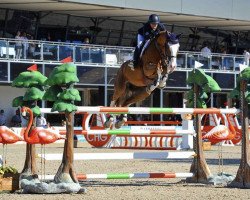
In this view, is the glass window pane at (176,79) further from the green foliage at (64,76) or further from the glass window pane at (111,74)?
the green foliage at (64,76)

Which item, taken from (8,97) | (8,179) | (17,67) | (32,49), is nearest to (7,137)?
(8,179)

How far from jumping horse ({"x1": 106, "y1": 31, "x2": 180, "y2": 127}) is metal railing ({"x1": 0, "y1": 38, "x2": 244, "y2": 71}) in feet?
53.0

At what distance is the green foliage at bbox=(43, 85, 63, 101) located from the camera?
44.0 ft

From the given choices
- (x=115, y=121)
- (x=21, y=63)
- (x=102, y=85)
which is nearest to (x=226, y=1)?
(x=102, y=85)

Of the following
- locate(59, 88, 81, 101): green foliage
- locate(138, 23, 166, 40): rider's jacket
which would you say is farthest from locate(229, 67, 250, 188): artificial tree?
locate(59, 88, 81, 101): green foliage

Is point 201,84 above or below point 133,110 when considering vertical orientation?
above

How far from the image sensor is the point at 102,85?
37.0 meters

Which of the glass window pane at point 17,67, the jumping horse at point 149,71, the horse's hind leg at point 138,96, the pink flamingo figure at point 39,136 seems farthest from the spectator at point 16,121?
the pink flamingo figure at point 39,136

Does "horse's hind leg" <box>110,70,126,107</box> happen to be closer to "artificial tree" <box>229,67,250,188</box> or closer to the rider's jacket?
the rider's jacket

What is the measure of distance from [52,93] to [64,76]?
1.35 ft

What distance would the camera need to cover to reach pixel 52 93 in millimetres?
13445

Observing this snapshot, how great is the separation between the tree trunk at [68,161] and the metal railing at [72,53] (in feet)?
62.4

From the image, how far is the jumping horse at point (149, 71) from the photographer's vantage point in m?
14.8

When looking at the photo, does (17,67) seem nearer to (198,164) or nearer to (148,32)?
(148,32)
